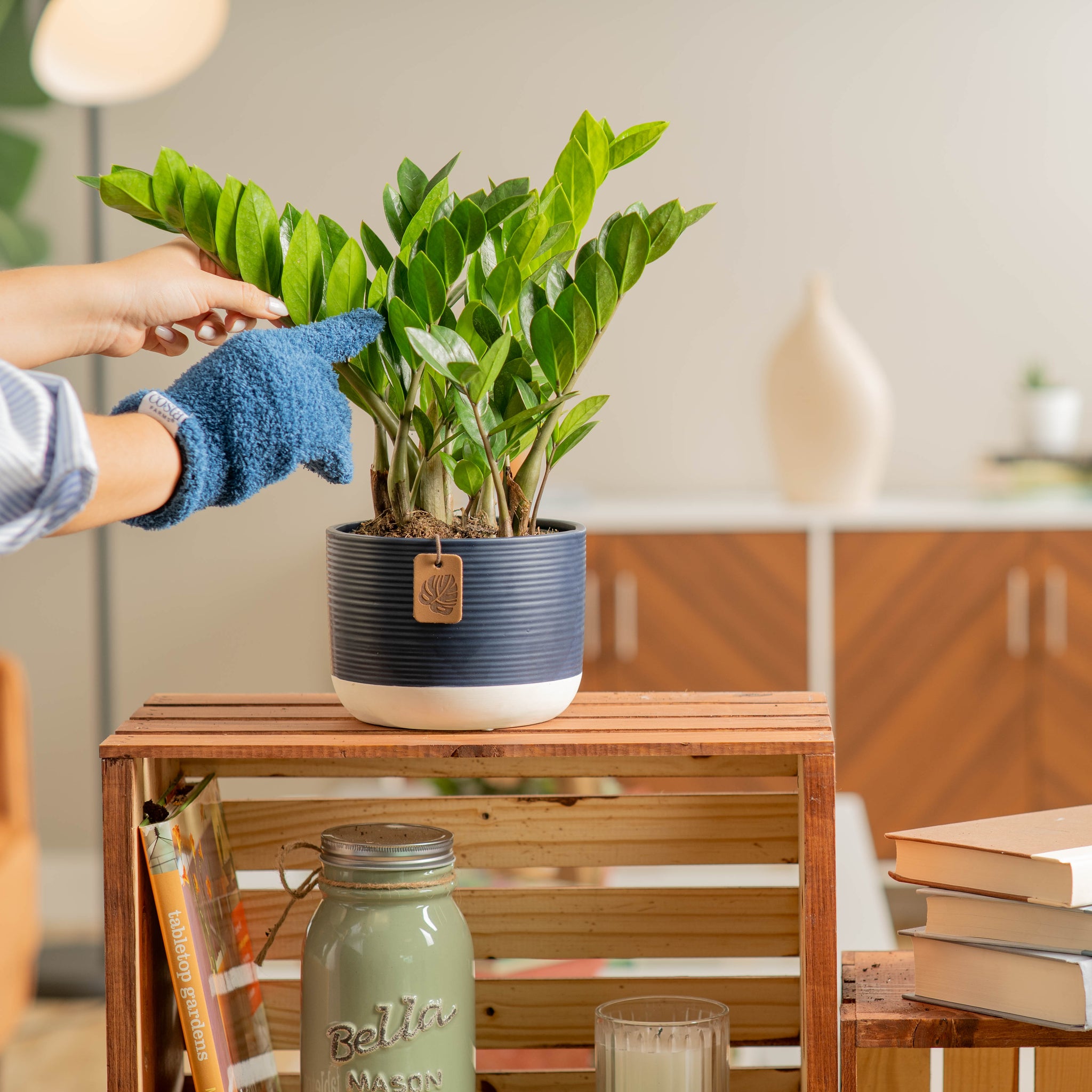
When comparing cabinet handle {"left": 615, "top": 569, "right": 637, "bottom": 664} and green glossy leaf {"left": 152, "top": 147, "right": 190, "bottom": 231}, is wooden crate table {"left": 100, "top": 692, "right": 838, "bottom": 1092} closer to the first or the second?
green glossy leaf {"left": 152, "top": 147, "right": 190, "bottom": 231}

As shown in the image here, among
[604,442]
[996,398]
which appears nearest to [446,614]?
[604,442]

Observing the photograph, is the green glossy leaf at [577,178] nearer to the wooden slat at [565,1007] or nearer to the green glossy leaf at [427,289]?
the green glossy leaf at [427,289]

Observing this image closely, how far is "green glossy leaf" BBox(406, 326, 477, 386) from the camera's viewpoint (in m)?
0.74

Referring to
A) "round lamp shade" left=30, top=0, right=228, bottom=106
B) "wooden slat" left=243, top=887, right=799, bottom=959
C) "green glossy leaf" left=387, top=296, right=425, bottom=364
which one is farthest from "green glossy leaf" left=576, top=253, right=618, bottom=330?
"round lamp shade" left=30, top=0, right=228, bottom=106

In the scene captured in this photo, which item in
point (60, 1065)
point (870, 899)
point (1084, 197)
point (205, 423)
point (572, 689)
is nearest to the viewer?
point (205, 423)

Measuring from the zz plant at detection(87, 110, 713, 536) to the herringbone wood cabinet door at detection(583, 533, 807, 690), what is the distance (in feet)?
6.55

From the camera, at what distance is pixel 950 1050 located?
803mm

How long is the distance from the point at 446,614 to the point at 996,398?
2669 millimetres

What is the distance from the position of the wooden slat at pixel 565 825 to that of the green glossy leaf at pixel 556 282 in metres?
0.37

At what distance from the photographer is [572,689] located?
882 millimetres

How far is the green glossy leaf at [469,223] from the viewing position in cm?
81

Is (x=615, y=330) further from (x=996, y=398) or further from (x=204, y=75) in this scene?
(x=204, y=75)

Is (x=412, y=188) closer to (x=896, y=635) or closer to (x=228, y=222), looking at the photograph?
(x=228, y=222)

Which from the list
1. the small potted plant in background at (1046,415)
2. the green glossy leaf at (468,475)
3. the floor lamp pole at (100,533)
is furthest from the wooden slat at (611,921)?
the small potted plant in background at (1046,415)
